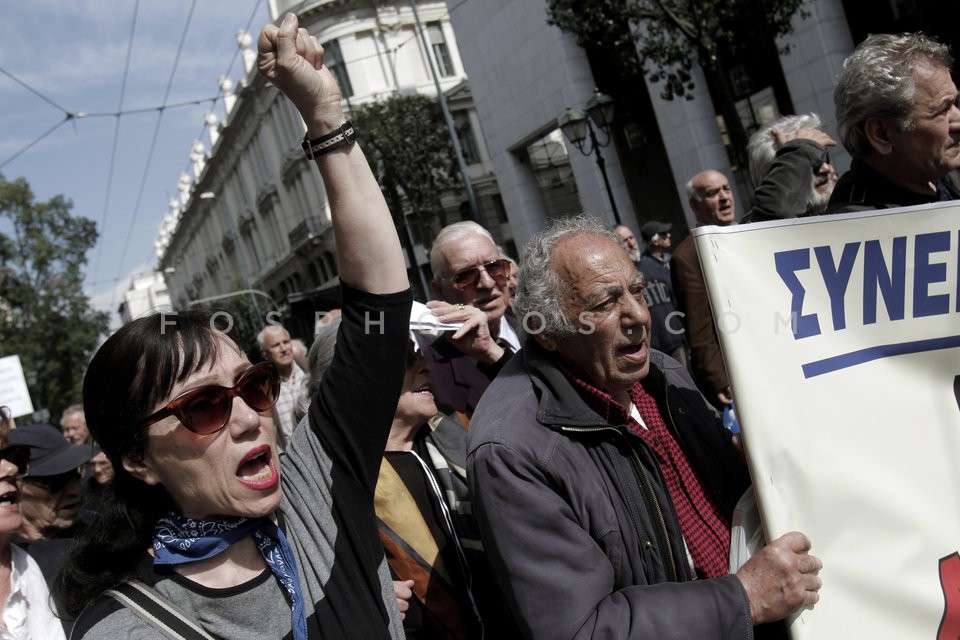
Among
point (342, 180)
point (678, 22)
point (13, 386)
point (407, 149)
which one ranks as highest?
point (407, 149)

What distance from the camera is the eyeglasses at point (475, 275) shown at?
3561mm

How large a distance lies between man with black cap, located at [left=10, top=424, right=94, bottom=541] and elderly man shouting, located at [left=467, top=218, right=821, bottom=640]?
2706 millimetres

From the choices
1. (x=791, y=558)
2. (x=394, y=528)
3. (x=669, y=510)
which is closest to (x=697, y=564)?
(x=669, y=510)

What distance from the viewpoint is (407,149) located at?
92.4ft

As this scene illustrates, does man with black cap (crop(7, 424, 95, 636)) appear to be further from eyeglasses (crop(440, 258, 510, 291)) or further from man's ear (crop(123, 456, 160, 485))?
man's ear (crop(123, 456, 160, 485))

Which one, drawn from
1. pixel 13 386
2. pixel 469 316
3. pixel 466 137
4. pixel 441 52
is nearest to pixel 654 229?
pixel 469 316

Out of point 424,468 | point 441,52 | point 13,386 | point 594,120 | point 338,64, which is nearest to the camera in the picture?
point 424,468

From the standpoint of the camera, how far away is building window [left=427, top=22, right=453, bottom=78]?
38219 millimetres

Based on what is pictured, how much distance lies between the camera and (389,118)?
91.7ft

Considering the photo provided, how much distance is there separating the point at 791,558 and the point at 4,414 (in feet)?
8.76

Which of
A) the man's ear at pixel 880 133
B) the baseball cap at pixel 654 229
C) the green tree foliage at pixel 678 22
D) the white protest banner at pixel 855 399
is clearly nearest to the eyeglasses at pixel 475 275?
the man's ear at pixel 880 133

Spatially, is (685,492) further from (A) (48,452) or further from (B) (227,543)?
(A) (48,452)

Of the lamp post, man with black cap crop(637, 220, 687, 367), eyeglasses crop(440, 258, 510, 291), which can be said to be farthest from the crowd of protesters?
the lamp post

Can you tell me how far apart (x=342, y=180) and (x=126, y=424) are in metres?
0.65
